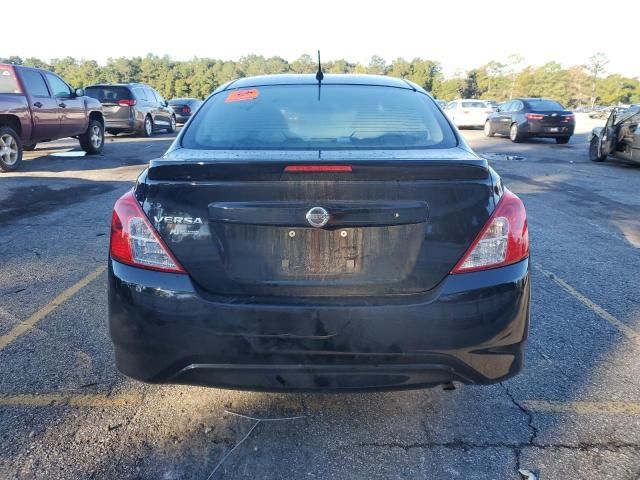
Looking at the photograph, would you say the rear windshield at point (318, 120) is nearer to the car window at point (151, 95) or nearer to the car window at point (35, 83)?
the car window at point (35, 83)

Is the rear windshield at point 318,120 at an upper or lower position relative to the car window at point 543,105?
upper

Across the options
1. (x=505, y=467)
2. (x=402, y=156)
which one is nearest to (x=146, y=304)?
(x=402, y=156)

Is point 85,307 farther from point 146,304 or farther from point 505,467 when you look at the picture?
point 505,467

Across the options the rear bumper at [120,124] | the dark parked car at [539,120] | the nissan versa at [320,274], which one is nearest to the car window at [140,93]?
the rear bumper at [120,124]

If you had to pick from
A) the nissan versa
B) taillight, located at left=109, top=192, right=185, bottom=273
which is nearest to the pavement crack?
the nissan versa

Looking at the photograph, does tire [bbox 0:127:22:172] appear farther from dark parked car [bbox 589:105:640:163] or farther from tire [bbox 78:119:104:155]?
dark parked car [bbox 589:105:640:163]

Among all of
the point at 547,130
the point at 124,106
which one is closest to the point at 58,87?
the point at 124,106

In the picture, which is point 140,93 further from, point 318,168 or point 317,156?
point 318,168

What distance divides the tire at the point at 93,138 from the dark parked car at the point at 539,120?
13489 millimetres

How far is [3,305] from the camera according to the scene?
13.5ft

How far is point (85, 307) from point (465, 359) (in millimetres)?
2974

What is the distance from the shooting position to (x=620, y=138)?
12.3m

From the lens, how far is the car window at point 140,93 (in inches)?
715

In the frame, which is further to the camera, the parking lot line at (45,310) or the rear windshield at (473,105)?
the rear windshield at (473,105)
